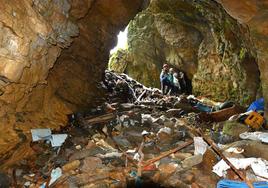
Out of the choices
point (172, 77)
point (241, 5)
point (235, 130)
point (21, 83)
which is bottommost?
point (235, 130)

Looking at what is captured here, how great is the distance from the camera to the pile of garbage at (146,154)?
4.64 metres

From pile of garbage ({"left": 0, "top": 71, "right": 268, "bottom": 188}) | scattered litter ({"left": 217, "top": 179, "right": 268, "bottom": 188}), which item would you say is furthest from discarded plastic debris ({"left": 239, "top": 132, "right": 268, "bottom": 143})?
scattered litter ({"left": 217, "top": 179, "right": 268, "bottom": 188})

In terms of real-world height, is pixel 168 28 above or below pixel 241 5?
above

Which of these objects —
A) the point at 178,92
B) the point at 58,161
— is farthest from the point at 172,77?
the point at 58,161

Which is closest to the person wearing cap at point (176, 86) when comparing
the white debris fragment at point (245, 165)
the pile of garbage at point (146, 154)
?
the pile of garbage at point (146, 154)

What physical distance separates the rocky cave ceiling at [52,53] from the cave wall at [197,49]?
0.82m

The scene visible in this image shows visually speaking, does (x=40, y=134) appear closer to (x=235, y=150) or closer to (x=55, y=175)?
(x=55, y=175)

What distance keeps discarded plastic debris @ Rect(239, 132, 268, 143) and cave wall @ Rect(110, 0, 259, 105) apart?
2.47 meters

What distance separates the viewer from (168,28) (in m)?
15.3

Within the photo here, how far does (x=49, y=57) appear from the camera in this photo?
19.6 ft

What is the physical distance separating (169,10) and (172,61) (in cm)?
343

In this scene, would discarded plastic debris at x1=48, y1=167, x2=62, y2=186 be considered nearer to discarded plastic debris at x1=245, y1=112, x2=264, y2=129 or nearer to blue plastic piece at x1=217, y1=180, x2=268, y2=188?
blue plastic piece at x1=217, y1=180, x2=268, y2=188

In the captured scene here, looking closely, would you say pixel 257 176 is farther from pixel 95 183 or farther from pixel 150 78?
pixel 150 78

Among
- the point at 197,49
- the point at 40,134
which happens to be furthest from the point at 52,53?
the point at 197,49
